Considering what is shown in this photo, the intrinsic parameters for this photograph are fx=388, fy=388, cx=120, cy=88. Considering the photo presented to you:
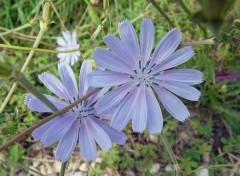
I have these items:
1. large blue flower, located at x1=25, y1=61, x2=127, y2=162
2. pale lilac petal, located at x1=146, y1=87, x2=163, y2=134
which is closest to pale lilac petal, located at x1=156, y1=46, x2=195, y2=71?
pale lilac petal, located at x1=146, y1=87, x2=163, y2=134

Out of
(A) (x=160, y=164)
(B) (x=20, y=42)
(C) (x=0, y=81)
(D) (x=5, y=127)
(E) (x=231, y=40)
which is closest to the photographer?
(C) (x=0, y=81)

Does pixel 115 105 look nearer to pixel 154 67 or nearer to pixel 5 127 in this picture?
pixel 154 67

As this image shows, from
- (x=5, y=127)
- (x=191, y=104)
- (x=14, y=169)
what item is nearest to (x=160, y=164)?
(x=191, y=104)

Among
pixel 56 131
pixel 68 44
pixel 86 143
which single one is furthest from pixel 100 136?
pixel 68 44

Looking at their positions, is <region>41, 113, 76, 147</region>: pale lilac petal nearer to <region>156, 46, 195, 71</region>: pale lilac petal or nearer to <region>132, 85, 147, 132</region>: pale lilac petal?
<region>132, 85, 147, 132</region>: pale lilac petal

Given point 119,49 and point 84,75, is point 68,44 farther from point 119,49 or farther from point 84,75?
point 119,49

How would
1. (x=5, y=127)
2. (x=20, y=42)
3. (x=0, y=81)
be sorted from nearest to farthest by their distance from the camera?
1. (x=0, y=81)
2. (x=5, y=127)
3. (x=20, y=42)

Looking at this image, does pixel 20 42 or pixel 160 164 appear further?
pixel 20 42
